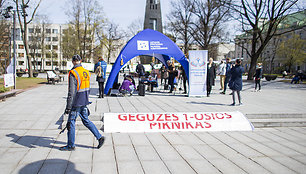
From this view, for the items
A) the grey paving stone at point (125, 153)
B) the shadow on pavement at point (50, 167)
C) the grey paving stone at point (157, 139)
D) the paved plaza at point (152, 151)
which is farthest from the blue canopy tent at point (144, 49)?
the shadow on pavement at point (50, 167)

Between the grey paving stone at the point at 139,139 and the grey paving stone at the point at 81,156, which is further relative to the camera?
the grey paving stone at the point at 139,139

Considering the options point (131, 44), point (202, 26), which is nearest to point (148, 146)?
point (131, 44)

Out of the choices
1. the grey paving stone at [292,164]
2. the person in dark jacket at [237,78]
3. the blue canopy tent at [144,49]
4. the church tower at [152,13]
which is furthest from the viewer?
the church tower at [152,13]

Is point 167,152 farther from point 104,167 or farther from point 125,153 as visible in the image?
point 104,167

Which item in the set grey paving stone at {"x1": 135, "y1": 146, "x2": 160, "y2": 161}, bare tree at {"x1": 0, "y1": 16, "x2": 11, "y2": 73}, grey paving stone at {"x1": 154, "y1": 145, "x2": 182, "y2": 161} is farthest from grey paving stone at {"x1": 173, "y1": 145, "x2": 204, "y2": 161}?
bare tree at {"x1": 0, "y1": 16, "x2": 11, "y2": 73}

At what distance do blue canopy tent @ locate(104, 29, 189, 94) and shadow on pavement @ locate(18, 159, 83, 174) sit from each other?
8.02 m

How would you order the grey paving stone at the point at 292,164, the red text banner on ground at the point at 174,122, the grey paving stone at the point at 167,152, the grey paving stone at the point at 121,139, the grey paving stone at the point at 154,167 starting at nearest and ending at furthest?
1. the grey paving stone at the point at 154,167
2. the grey paving stone at the point at 292,164
3. the grey paving stone at the point at 167,152
4. the grey paving stone at the point at 121,139
5. the red text banner on ground at the point at 174,122

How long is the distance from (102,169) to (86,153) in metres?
0.83

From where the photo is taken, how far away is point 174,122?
6.54 m

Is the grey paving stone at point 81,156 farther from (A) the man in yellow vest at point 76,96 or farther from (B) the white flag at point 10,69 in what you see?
(B) the white flag at point 10,69

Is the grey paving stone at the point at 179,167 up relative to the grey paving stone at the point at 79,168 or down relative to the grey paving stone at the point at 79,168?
down

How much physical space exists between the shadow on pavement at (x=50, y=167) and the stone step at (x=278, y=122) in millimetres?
5536

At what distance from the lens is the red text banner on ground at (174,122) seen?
6219mm

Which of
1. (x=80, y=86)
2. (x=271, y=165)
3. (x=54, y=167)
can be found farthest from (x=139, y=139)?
(x=271, y=165)
